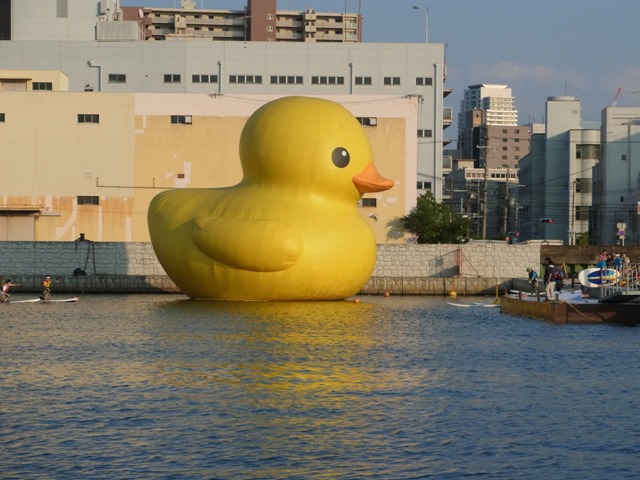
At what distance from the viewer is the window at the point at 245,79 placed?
9506cm

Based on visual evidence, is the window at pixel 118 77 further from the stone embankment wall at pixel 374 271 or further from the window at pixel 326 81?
the stone embankment wall at pixel 374 271

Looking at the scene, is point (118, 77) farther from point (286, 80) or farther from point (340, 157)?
point (340, 157)

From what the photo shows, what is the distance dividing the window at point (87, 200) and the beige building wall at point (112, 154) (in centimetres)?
6

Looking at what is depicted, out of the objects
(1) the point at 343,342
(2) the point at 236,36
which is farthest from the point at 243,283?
(2) the point at 236,36

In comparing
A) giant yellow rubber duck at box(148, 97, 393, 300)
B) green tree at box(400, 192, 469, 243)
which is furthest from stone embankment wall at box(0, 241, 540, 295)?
giant yellow rubber duck at box(148, 97, 393, 300)

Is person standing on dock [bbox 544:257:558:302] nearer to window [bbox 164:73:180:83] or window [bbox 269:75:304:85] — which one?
window [bbox 269:75:304:85]

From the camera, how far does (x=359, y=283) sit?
43.5 metres

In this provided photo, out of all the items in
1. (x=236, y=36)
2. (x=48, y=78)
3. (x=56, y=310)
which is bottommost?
(x=56, y=310)

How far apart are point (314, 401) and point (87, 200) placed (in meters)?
49.3

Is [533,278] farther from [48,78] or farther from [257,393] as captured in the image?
[48,78]

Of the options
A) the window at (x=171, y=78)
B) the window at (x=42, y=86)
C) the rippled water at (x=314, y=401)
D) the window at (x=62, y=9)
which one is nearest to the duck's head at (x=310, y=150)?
the rippled water at (x=314, y=401)

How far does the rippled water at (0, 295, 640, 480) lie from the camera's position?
16984mm

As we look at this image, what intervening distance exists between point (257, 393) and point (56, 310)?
21851 millimetres

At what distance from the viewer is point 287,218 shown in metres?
41.5
